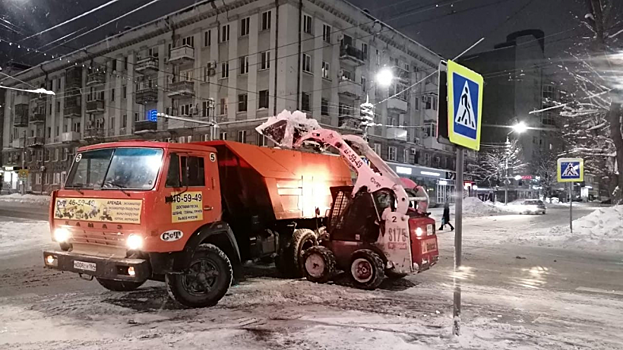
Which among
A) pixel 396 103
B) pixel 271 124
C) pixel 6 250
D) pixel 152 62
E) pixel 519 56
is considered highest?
pixel 519 56

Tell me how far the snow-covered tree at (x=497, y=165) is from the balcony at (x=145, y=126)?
41.7 m

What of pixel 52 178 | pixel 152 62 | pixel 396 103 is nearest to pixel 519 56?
pixel 396 103

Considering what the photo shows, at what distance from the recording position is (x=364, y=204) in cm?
892

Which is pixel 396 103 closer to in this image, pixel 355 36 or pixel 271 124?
pixel 355 36

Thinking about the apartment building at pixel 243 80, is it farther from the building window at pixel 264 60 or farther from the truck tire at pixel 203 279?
the truck tire at pixel 203 279

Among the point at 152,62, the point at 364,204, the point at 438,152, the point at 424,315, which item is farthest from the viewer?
the point at 438,152

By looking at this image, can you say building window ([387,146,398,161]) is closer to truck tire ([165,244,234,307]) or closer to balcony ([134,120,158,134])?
balcony ([134,120,158,134])

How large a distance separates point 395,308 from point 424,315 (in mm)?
541

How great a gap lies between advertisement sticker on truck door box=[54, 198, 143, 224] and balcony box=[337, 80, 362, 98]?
31926 mm

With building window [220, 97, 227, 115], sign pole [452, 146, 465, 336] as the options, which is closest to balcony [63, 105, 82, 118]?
building window [220, 97, 227, 115]

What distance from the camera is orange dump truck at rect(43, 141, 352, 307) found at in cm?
650

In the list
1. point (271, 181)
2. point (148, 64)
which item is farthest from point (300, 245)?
point (148, 64)

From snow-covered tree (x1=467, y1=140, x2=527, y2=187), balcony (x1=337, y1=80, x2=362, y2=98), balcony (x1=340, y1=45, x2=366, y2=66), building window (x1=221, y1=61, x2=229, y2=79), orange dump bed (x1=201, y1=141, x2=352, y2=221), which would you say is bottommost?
orange dump bed (x1=201, y1=141, x2=352, y2=221)

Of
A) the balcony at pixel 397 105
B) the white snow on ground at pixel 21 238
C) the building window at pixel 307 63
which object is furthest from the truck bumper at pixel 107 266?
the balcony at pixel 397 105
